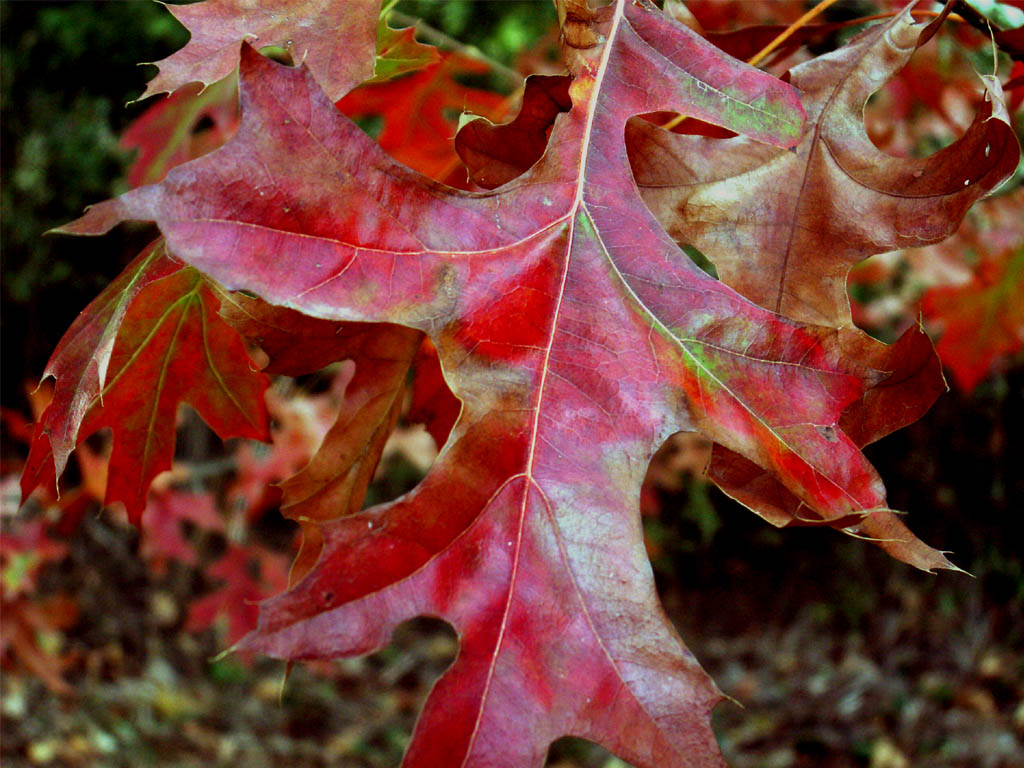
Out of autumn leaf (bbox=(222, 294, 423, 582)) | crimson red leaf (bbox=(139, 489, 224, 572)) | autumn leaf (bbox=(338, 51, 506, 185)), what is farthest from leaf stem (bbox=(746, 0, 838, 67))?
crimson red leaf (bbox=(139, 489, 224, 572))

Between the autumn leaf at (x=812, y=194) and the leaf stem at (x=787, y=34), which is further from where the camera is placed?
the leaf stem at (x=787, y=34)

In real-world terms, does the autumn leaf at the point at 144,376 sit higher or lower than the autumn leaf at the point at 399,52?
lower

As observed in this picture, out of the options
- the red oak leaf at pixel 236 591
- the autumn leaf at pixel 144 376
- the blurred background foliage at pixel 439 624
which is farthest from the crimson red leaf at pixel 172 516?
the autumn leaf at pixel 144 376

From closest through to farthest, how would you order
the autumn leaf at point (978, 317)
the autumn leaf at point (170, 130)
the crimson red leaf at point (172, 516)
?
the autumn leaf at point (170, 130)
the autumn leaf at point (978, 317)
the crimson red leaf at point (172, 516)

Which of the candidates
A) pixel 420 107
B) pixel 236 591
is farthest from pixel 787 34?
pixel 236 591

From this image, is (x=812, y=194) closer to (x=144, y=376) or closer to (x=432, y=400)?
(x=432, y=400)

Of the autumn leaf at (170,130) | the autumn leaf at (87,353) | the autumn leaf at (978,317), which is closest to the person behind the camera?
the autumn leaf at (87,353)

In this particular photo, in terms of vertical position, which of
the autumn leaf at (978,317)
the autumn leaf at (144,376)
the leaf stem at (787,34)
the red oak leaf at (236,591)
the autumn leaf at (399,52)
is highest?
the leaf stem at (787,34)

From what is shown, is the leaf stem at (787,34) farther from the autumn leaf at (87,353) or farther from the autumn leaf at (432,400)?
the autumn leaf at (87,353)
